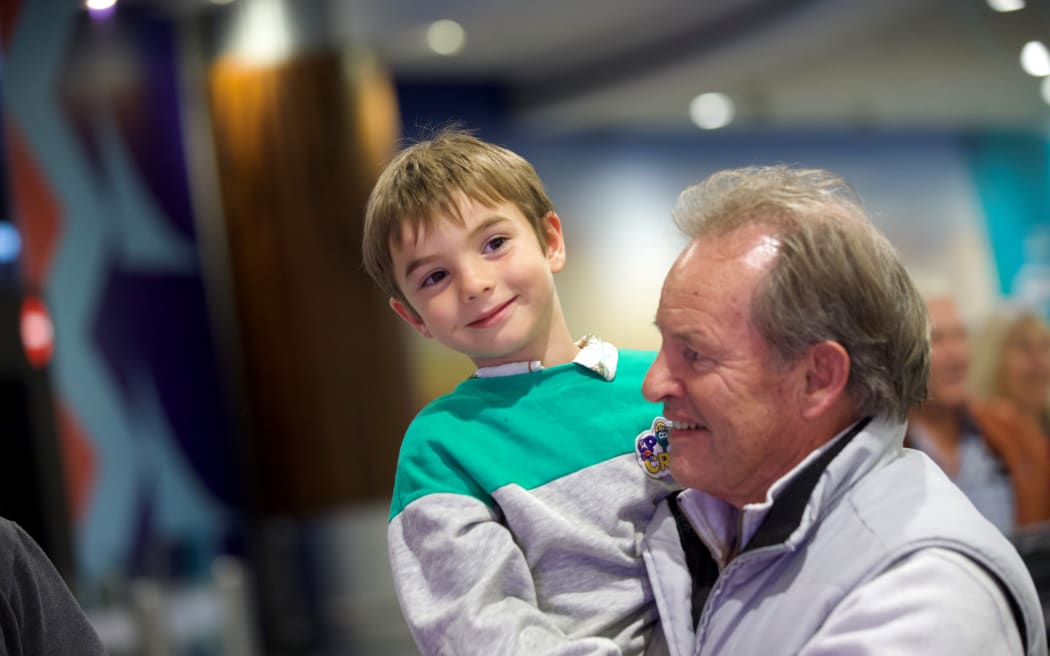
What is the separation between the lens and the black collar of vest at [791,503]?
130cm

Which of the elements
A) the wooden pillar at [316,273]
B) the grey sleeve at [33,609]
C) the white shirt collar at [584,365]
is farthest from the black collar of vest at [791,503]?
the wooden pillar at [316,273]

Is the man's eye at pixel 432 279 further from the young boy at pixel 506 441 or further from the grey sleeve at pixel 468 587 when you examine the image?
the grey sleeve at pixel 468 587

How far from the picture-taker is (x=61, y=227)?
5.80 metres

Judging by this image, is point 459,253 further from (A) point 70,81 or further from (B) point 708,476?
(A) point 70,81

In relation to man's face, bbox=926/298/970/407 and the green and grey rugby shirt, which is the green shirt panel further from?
man's face, bbox=926/298/970/407

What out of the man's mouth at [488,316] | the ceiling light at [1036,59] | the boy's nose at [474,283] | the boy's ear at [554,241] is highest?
the ceiling light at [1036,59]

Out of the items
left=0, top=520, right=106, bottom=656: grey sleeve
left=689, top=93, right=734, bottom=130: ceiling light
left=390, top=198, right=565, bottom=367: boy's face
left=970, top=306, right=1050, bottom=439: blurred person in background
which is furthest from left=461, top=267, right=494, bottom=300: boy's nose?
left=689, top=93, right=734, bottom=130: ceiling light

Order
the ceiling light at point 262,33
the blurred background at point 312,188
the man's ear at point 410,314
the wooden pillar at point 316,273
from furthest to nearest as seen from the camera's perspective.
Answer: the ceiling light at point 262,33, the wooden pillar at point 316,273, the blurred background at point 312,188, the man's ear at point 410,314

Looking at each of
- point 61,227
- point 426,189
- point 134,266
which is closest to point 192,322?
point 134,266

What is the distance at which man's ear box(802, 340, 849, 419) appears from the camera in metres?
1.31

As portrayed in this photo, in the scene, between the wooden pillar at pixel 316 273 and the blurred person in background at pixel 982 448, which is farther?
the wooden pillar at pixel 316 273

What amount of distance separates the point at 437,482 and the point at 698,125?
13.9 ft

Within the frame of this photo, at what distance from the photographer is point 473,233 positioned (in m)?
1.44

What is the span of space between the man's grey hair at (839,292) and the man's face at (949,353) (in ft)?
10.5
